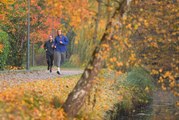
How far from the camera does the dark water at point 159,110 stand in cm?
1798

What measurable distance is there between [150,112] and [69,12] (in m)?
9.80

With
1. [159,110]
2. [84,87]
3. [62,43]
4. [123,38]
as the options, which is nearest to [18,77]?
[62,43]

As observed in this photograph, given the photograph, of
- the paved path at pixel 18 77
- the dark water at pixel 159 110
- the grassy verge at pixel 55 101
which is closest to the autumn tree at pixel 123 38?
the grassy verge at pixel 55 101

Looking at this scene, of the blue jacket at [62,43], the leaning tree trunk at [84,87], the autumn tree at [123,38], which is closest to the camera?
the autumn tree at [123,38]

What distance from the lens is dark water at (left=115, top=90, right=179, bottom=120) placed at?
708 inches

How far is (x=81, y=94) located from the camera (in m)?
11.7

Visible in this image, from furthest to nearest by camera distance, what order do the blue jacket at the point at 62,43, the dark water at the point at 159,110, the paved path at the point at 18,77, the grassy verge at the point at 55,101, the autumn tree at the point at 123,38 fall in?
1. the blue jacket at the point at 62,43
2. the dark water at the point at 159,110
3. the paved path at the point at 18,77
4. the autumn tree at the point at 123,38
5. the grassy verge at the point at 55,101

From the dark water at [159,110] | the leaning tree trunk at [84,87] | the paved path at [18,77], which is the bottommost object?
the dark water at [159,110]

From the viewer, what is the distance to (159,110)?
20.0 metres

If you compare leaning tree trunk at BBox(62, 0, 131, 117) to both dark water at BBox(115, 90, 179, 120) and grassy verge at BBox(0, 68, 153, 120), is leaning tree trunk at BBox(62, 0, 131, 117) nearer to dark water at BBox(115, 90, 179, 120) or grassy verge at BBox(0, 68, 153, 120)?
grassy verge at BBox(0, 68, 153, 120)

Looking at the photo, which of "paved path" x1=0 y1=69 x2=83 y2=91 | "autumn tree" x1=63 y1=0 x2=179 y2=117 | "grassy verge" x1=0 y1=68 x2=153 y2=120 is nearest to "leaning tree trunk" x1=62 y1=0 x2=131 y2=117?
"autumn tree" x1=63 y1=0 x2=179 y2=117

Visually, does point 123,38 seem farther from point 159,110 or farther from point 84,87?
point 159,110

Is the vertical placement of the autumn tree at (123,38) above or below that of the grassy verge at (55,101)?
above

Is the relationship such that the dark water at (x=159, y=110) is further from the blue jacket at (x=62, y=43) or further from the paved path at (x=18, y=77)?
the blue jacket at (x=62, y=43)
